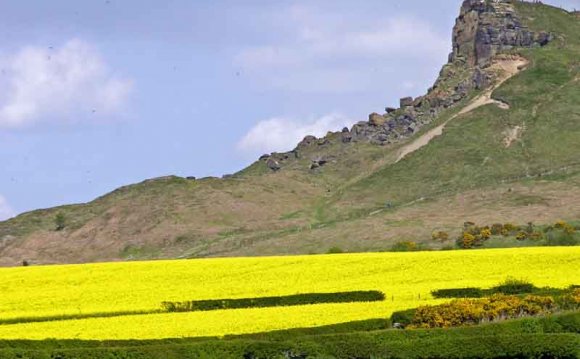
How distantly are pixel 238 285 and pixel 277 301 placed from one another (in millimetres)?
5252

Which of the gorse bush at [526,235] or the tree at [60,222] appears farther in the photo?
the tree at [60,222]

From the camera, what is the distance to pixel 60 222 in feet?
579

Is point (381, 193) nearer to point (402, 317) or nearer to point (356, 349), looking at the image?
point (402, 317)

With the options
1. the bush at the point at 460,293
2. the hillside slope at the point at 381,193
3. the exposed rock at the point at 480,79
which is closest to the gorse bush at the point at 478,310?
the bush at the point at 460,293

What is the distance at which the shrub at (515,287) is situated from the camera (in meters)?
44.4

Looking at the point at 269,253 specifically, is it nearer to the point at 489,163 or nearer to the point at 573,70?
the point at 489,163

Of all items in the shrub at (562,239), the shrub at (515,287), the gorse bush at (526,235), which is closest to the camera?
the shrub at (515,287)

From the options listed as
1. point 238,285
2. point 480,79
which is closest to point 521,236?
point 238,285

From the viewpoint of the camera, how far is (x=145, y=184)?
187625 millimetres

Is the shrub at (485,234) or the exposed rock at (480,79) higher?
the exposed rock at (480,79)

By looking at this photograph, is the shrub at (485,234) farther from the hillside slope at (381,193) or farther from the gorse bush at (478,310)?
the gorse bush at (478,310)

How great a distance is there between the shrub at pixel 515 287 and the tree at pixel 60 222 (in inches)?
5315

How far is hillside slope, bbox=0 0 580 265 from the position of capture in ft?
419

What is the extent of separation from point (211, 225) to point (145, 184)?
3518 centimetres
